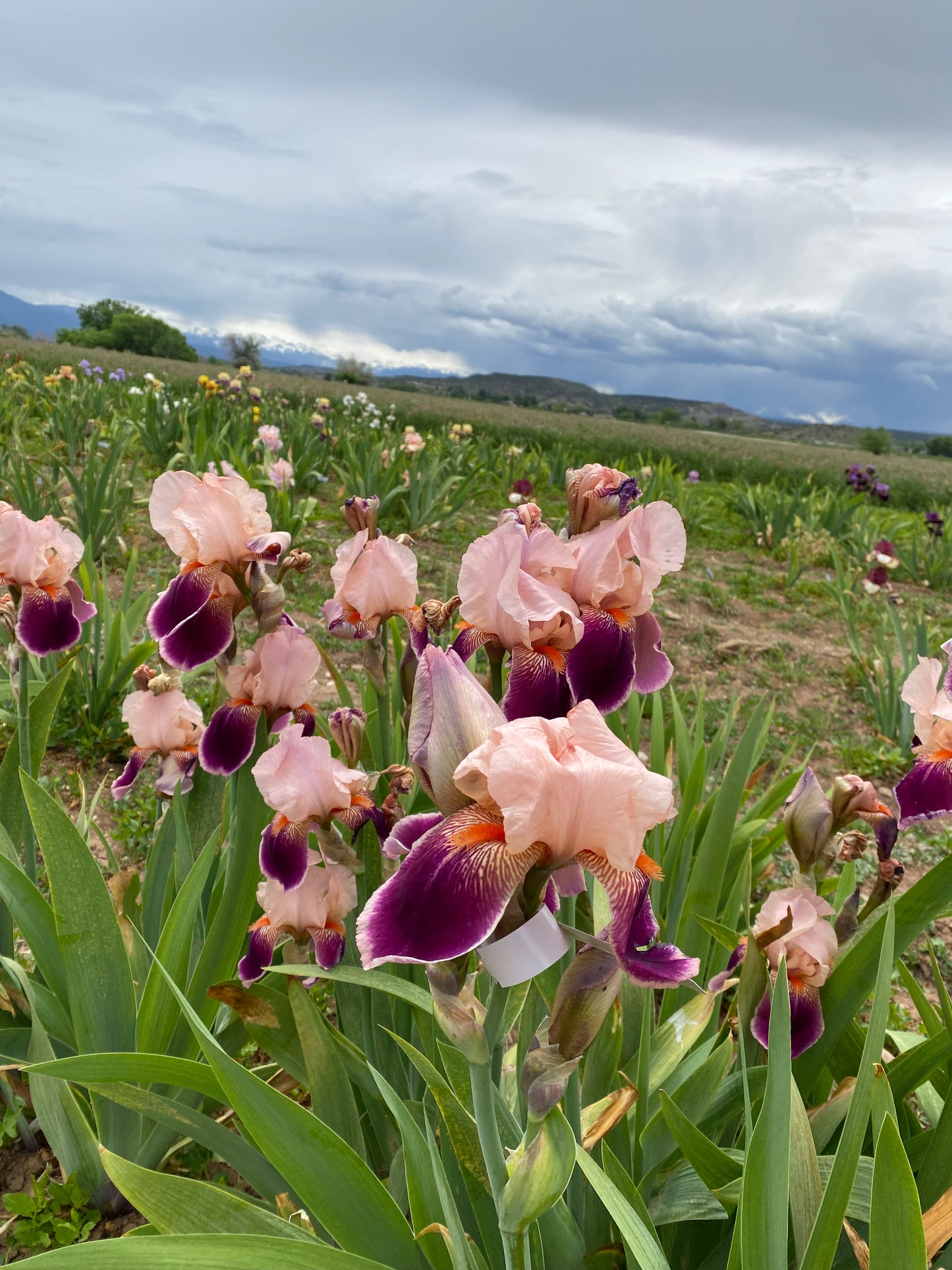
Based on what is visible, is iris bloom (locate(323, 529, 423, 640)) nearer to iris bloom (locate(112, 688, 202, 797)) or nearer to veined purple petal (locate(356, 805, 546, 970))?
iris bloom (locate(112, 688, 202, 797))

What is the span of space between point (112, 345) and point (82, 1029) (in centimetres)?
6419

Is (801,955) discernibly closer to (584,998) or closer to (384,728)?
(584,998)

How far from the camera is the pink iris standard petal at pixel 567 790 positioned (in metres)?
0.74

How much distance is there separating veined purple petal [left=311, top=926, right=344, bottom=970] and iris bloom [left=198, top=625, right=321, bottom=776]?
336 mm

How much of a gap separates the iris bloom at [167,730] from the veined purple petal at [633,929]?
125 centimetres

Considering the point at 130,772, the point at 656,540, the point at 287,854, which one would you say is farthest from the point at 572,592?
the point at 130,772

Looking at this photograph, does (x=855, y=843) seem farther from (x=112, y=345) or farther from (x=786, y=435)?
(x=786, y=435)

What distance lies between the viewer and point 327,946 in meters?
1.42

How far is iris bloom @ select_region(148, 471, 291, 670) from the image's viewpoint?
4.76 ft

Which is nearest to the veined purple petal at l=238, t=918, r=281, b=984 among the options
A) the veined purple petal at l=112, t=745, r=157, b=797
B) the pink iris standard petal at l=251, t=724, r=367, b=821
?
the pink iris standard petal at l=251, t=724, r=367, b=821

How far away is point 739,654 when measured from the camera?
6293 millimetres

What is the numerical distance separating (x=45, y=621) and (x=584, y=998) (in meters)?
1.59

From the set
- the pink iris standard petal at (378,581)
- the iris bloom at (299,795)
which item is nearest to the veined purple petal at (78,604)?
the pink iris standard petal at (378,581)

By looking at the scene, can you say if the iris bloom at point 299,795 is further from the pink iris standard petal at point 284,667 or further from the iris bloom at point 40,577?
the iris bloom at point 40,577
